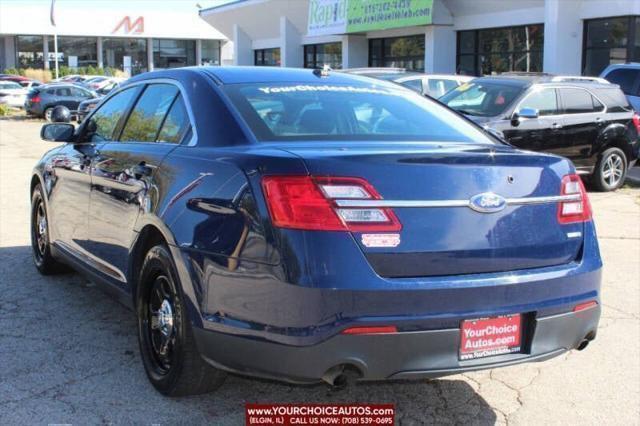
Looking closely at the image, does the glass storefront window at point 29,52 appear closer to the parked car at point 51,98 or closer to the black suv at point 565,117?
the parked car at point 51,98

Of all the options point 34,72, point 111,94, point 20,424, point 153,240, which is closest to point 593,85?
point 111,94

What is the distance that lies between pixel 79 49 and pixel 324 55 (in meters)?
41.3

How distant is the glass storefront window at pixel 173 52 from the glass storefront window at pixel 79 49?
215 inches

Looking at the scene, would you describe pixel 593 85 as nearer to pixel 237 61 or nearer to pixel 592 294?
pixel 592 294

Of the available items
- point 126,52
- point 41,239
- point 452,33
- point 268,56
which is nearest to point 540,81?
point 41,239

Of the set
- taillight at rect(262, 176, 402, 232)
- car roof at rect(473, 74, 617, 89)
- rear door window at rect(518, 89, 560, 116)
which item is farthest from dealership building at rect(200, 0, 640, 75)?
taillight at rect(262, 176, 402, 232)

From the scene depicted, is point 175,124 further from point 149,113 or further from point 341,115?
point 341,115

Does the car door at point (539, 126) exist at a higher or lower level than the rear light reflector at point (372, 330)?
higher

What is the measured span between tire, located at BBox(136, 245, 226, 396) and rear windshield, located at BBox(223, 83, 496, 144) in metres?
0.83

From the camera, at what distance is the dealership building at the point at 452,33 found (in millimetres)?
19953

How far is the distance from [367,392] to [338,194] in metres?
1.41

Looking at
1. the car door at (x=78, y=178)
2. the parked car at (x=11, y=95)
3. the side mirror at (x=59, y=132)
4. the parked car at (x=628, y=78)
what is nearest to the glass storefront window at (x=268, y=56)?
the parked car at (x=11, y=95)

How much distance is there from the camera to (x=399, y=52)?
2777cm

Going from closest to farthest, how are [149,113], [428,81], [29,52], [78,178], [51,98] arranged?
[149,113], [78,178], [428,81], [51,98], [29,52]
